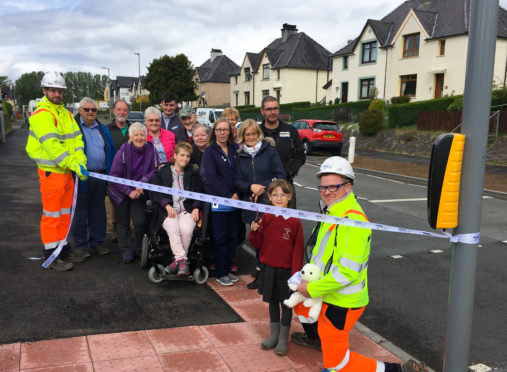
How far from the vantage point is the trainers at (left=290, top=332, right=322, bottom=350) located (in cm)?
373

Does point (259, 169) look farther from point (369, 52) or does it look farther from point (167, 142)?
point (369, 52)

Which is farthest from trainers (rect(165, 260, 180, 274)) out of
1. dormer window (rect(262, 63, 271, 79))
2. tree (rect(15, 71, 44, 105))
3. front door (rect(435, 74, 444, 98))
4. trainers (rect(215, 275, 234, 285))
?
tree (rect(15, 71, 44, 105))

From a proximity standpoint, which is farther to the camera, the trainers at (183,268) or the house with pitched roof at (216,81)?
the house with pitched roof at (216,81)

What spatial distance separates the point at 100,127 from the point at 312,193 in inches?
270

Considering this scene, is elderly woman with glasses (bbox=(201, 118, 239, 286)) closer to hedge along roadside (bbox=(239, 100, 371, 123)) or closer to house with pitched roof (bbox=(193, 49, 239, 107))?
hedge along roadside (bbox=(239, 100, 371, 123))

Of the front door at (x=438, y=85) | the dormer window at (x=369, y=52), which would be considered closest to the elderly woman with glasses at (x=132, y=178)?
the front door at (x=438, y=85)

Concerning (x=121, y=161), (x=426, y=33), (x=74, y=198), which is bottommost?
(x=74, y=198)

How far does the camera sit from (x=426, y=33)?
3108 centimetres

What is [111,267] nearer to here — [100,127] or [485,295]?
[100,127]

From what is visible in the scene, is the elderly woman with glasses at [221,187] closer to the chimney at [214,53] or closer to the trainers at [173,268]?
the trainers at [173,268]

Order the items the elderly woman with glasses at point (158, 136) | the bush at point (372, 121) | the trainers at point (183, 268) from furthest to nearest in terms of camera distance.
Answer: the bush at point (372, 121) < the elderly woman with glasses at point (158, 136) < the trainers at point (183, 268)

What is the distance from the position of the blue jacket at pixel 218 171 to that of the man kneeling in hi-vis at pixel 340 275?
2280mm

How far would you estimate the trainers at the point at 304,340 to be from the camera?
3730 mm

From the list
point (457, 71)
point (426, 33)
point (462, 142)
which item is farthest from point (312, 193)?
point (426, 33)
